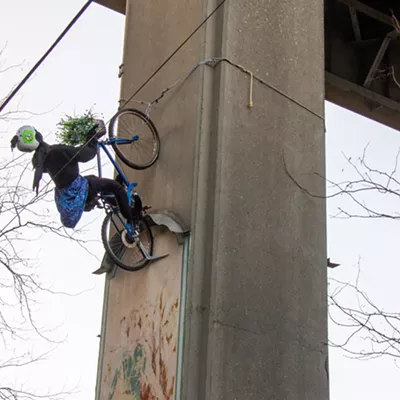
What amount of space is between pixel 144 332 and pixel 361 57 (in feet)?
27.6

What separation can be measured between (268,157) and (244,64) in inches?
44.4

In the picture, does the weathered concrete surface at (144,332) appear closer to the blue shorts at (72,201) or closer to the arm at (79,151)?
the blue shorts at (72,201)

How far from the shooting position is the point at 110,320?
9.84 meters

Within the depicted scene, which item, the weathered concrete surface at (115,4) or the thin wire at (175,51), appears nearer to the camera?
the thin wire at (175,51)

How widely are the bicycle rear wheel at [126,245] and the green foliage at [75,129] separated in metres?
0.87

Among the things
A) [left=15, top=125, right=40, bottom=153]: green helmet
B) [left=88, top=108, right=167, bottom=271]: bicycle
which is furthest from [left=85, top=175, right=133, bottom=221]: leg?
[left=15, top=125, right=40, bottom=153]: green helmet

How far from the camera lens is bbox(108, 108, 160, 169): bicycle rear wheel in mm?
9820

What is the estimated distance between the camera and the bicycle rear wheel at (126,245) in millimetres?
9117

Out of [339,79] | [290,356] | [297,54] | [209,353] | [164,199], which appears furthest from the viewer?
[339,79]

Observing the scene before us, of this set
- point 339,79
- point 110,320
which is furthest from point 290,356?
point 339,79

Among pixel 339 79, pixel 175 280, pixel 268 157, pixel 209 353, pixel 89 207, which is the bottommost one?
pixel 209 353

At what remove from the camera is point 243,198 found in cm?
920

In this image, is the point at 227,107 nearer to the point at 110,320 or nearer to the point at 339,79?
the point at 110,320

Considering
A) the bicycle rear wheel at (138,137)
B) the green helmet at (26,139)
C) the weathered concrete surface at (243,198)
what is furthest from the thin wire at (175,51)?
the green helmet at (26,139)
